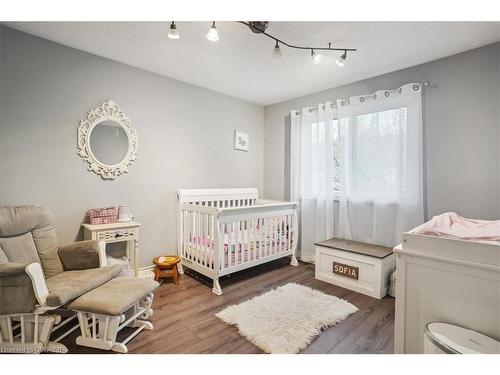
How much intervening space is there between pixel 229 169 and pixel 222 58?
1.53 m

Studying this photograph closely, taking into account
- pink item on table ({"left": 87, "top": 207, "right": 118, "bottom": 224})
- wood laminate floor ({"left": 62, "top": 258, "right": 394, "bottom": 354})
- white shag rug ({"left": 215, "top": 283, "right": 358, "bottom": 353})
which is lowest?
wood laminate floor ({"left": 62, "top": 258, "right": 394, "bottom": 354})

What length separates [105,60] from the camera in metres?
2.37

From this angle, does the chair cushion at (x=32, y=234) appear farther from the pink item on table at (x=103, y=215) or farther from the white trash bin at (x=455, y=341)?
the white trash bin at (x=455, y=341)

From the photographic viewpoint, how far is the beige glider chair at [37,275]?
55.7 inches

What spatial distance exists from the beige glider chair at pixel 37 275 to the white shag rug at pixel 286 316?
1057 mm

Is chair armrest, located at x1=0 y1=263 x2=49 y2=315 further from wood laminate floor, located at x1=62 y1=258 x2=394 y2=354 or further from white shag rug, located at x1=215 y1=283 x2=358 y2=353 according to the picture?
white shag rug, located at x1=215 y1=283 x2=358 y2=353

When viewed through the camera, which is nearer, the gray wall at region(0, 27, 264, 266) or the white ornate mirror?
the gray wall at region(0, 27, 264, 266)

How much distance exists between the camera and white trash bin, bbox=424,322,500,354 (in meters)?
0.98

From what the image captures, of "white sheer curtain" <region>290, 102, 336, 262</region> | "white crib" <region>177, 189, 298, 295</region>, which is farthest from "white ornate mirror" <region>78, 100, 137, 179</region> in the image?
"white sheer curtain" <region>290, 102, 336, 262</region>

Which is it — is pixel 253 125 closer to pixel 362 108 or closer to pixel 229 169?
pixel 229 169

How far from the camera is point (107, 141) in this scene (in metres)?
2.41

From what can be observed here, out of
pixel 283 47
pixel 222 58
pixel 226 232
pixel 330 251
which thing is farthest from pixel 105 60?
pixel 330 251

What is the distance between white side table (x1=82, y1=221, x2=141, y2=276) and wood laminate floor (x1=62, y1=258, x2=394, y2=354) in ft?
1.65

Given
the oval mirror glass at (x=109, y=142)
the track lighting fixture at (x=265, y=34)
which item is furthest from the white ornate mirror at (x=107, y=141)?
the track lighting fixture at (x=265, y=34)
